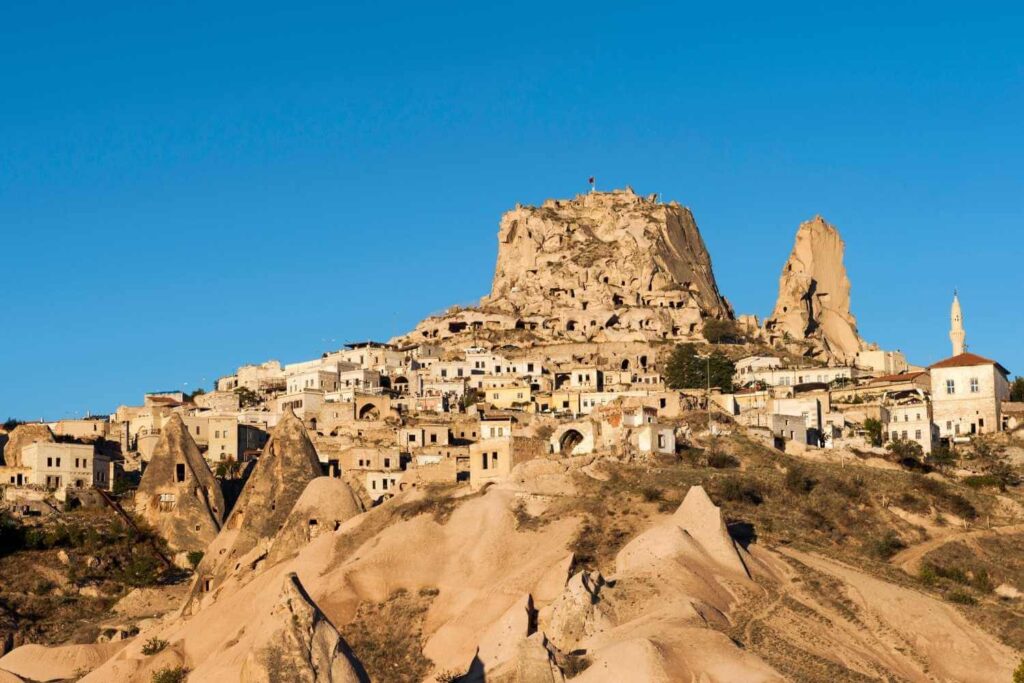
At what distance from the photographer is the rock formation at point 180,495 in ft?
290

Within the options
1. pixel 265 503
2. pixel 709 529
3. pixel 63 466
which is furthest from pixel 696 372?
pixel 709 529

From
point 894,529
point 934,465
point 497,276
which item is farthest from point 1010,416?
point 497,276

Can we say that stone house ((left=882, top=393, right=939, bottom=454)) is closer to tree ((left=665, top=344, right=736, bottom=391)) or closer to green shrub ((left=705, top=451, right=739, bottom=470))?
tree ((left=665, top=344, right=736, bottom=391))

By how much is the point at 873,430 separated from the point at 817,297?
164ft

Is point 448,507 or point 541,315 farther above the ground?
point 541,315

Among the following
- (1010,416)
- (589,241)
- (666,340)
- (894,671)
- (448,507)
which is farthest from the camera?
(589,241)

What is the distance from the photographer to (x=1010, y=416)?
103188 millimetres

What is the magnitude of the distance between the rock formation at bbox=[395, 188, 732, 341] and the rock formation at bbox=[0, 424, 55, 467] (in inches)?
1814

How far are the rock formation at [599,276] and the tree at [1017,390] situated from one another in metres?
31.0

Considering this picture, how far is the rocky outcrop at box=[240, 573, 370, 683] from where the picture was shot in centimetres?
4388

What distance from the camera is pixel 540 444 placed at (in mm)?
85812

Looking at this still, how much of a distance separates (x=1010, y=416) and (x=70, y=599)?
165ft

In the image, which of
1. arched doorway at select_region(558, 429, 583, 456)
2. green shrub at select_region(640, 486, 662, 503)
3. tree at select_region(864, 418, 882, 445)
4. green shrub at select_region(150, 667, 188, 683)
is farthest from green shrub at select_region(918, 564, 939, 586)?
green shrub at select_region(150, 667, 188, 683)

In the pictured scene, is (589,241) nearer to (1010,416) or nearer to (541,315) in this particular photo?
(541,315)
